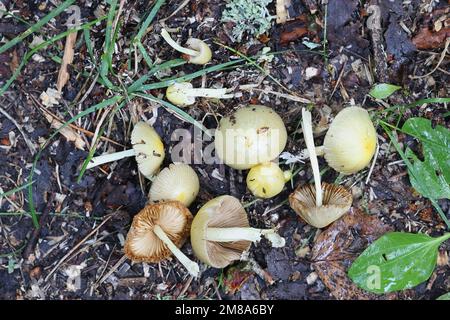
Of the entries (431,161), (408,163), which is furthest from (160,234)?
(431,161)

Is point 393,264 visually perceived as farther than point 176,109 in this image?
No

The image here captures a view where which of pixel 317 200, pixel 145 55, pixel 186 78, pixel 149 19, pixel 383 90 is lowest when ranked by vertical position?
pixel 317 200

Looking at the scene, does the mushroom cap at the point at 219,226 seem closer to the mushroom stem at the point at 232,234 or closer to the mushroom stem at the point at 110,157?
the mushroom stem at the point at 232,234

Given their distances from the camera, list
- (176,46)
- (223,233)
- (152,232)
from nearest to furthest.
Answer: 1. (223,233)
2. (152,232)
3. (176,46)

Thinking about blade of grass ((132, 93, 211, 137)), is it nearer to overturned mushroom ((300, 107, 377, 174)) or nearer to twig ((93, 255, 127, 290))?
overturned mushroom ((300, 107, 377, 174))

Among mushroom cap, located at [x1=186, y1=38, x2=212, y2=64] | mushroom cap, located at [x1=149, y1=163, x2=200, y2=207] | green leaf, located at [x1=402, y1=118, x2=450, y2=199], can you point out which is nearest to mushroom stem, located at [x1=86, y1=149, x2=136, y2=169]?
mushroom cap, located at [x1=149, y1=163, x2=200, y2=207]

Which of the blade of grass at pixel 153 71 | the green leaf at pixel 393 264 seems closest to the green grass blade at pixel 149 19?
the blade of grass at pixel 153 71

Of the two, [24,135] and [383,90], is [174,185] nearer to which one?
[24,135]
